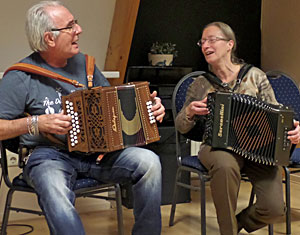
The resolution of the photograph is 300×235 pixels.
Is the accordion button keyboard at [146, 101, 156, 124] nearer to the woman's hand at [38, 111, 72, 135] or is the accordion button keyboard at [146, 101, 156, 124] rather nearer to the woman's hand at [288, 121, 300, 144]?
the woman's hand at [38, 111, 72, 135]

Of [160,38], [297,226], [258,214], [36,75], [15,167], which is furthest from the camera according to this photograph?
[160,38]

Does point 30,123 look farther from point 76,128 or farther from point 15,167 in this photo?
point 15,167

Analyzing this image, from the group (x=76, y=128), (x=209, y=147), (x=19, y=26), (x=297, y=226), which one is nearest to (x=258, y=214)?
(x=209, y=147)

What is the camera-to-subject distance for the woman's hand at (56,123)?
2080 millimetres

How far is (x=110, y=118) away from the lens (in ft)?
7.06

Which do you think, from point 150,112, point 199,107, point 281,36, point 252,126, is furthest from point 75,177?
point 281,36

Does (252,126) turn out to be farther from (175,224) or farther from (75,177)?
(175,224)

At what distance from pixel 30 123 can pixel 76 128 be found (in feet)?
0.67

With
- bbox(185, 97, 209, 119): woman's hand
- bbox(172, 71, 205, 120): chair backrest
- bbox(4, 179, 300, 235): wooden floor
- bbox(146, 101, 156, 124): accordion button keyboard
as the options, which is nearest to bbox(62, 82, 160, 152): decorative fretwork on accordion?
bbox(146, 101, 156, 124): accordion button keyboard

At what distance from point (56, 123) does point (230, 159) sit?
88cm

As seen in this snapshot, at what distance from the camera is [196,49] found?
4016 millimetres

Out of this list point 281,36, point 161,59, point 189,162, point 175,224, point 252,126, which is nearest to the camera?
point 252,126

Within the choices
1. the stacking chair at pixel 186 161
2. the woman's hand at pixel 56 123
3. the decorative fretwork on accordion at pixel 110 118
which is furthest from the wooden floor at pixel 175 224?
the woman's hand at pixel 56 123

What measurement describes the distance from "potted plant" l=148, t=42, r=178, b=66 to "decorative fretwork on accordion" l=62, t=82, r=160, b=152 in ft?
4.48
